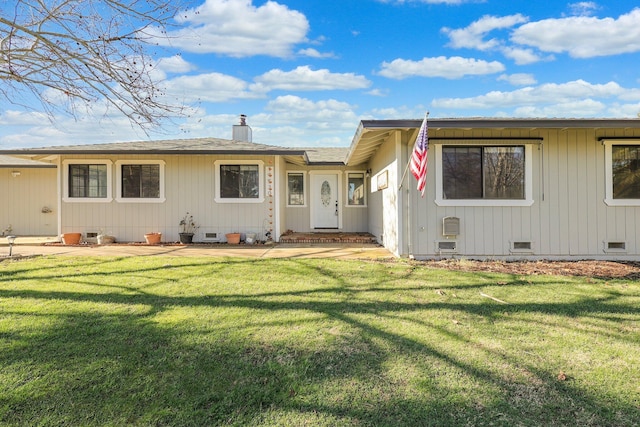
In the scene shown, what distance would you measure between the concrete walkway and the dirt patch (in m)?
1.45

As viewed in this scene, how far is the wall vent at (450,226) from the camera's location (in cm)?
673

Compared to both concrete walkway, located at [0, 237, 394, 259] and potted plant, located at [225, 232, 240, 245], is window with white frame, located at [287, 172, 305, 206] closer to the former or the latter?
potted plant, located at [225, 232, 240, 245]

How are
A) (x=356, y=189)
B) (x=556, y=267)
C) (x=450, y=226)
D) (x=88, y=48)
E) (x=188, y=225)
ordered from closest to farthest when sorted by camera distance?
(x=88, y=48) < (x=556, y=267) < (x=450, y=226) < (x=188, y=225) < (x=356, y=189)

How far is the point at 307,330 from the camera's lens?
125 inches

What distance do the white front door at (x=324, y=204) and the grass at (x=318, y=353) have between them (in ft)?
23.4

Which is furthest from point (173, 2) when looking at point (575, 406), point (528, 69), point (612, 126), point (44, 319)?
point (528, 69)

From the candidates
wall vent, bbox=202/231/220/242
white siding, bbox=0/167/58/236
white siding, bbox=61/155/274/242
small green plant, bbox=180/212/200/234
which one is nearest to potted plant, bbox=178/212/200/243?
small green plant, bbox=180/212/200/234

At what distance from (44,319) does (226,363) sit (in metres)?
2.17

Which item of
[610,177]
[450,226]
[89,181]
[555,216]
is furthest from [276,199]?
[610,177]

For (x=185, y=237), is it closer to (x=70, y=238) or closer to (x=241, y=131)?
(x=70, y=238)

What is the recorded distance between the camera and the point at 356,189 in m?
12.2

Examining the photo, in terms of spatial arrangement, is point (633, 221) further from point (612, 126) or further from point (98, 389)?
point (98, 389)

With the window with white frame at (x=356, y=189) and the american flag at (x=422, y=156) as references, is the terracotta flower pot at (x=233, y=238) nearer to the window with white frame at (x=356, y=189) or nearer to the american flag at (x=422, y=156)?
the window with white frame at (x=356, y=189)

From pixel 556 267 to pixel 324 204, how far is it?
7.22m
